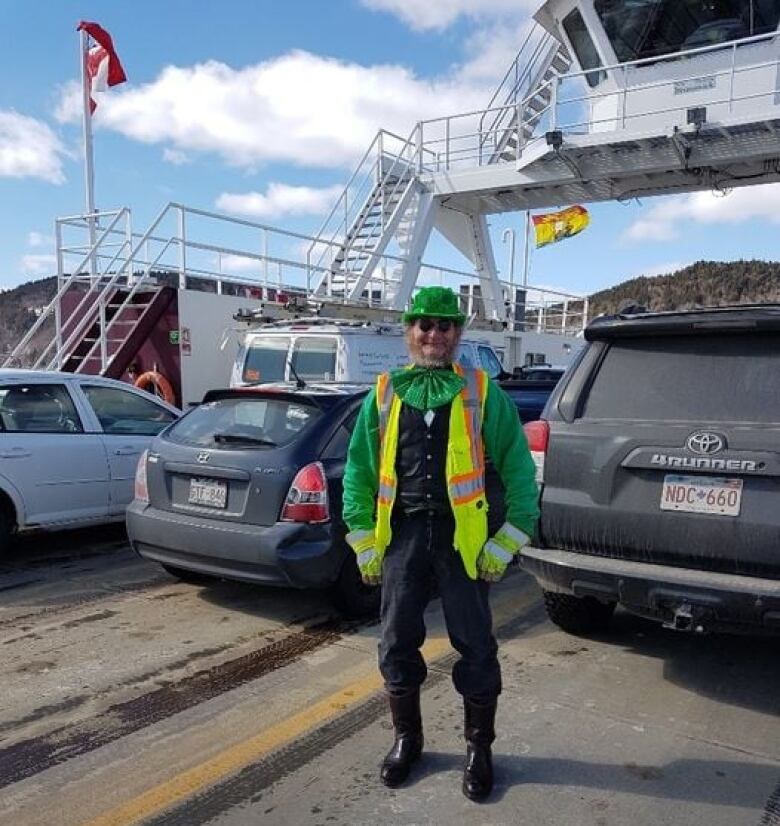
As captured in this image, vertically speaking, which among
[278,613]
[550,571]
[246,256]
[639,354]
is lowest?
[278,613]

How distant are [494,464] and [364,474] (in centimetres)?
49

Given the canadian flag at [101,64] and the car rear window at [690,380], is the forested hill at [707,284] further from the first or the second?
the car rear window at [690,380]

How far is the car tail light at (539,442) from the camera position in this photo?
12.9 feet

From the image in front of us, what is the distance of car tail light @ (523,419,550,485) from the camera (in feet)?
12.9

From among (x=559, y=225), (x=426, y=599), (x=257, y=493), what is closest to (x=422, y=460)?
(x=426, y=599)

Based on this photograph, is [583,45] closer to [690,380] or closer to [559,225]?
[559,225]

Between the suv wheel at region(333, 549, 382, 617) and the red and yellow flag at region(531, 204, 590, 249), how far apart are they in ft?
77.8

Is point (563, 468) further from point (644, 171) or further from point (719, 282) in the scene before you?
point (719, 282)

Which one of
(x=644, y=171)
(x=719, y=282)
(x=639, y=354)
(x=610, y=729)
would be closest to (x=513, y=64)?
(x=644, y=171)

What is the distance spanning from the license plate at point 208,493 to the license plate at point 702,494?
2.57 metres

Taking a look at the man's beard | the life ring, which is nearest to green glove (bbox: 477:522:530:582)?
the man's beard

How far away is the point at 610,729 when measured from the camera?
11.2ft

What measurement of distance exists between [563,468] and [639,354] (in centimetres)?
68

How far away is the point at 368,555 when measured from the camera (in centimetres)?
290
